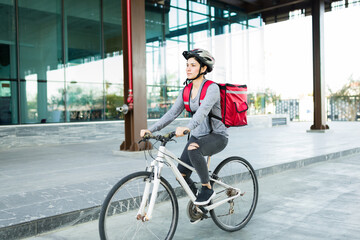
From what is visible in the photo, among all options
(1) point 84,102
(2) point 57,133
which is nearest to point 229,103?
(2) point 57,133

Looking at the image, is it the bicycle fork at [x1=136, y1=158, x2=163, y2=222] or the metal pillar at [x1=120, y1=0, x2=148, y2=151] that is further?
the metal pillar at [x1=120, y1=0, x2=148, y2=151]

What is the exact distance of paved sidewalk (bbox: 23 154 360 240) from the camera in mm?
3582

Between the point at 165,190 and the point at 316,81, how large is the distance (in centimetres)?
1419

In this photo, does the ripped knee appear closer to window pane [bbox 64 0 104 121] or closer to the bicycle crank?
the bicycle crank

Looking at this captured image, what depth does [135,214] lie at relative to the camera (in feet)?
10.2

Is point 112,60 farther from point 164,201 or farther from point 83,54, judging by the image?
point 164,201

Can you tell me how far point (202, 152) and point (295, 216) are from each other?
1.66 metres

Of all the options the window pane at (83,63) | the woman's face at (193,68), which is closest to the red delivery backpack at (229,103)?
the woman's face at (193,68)

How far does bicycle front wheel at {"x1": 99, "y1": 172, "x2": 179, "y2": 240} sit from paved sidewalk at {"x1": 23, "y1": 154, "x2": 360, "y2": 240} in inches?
15.4

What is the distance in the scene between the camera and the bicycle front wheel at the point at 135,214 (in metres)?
2.70

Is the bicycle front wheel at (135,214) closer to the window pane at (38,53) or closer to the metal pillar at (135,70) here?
the metal pillar at (135,70)

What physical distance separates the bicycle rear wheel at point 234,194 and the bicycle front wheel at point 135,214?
23.5 inches

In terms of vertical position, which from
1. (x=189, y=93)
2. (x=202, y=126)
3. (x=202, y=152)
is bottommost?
(x=202, y=152)

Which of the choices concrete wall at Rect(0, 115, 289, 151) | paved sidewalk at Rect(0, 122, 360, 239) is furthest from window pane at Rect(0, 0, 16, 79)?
paved sidewalk at Rect(0, 122, 360, 239)
